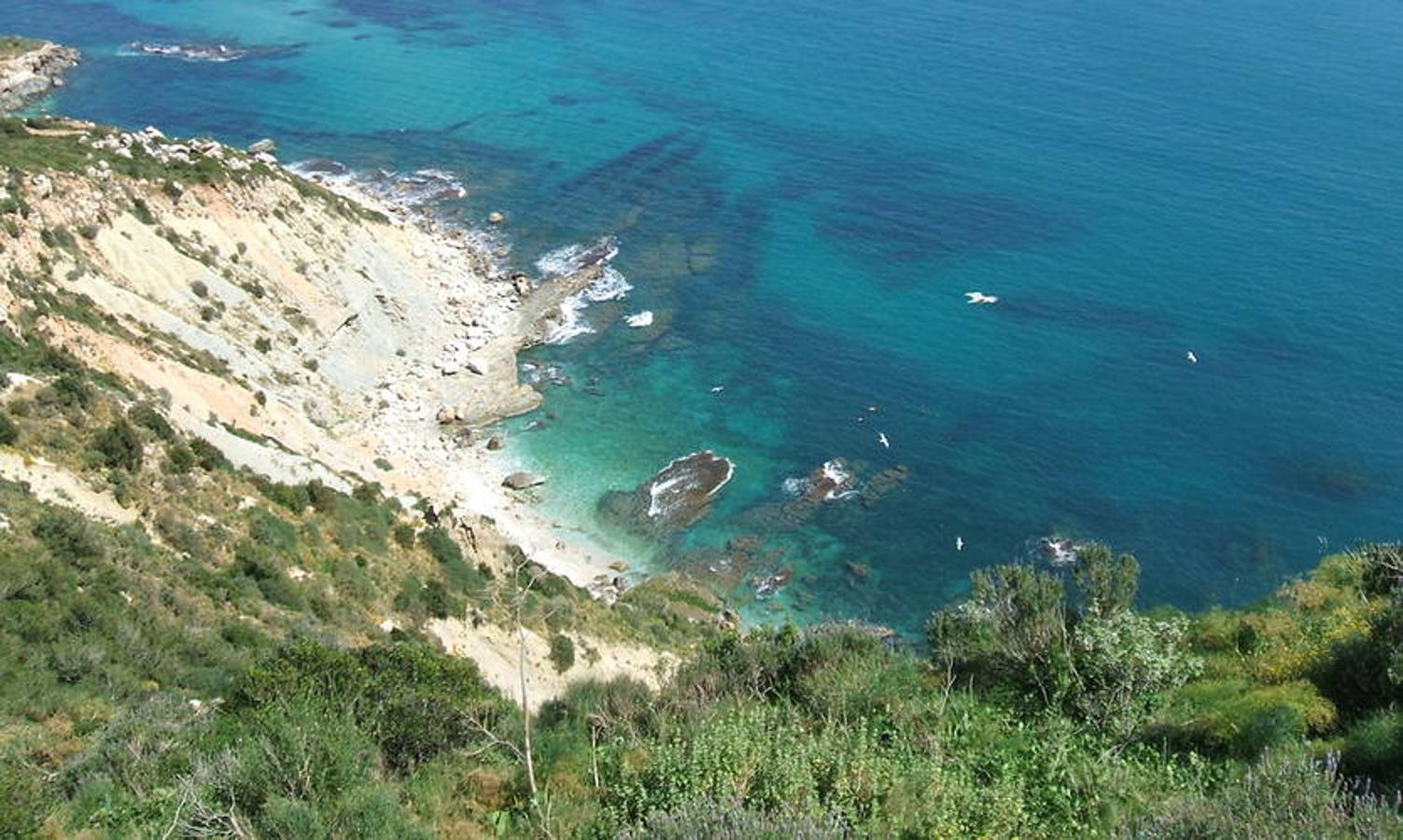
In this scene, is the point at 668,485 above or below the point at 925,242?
below

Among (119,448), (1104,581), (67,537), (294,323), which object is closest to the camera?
(1104,581)

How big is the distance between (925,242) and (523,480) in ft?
121

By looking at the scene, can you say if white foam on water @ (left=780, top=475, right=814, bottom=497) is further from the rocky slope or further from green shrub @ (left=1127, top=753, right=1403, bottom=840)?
green shrub @ (left=1127, top=753, right=1403, bottom=840)

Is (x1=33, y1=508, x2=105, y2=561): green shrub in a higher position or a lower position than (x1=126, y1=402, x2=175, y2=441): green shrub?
higher

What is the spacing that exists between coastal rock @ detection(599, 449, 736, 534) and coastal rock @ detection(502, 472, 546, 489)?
138 inches

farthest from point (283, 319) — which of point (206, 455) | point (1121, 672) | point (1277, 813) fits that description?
point (1277, 813)

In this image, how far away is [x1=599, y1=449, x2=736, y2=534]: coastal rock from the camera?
167 feet

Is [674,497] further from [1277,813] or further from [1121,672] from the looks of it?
[1277,813]

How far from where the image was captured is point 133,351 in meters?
41.7

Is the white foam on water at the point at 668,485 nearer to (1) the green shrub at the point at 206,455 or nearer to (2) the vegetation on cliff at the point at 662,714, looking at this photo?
(2) the vegetation on cliff at the point at 662,714

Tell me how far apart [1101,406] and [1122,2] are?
286 feet

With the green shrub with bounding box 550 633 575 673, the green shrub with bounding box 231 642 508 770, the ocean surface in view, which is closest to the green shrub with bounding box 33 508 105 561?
the green shrub with bounding box 231 642 508 770

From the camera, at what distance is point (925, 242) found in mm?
75062

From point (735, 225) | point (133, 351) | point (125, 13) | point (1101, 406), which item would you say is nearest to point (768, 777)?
point (133, 351)
